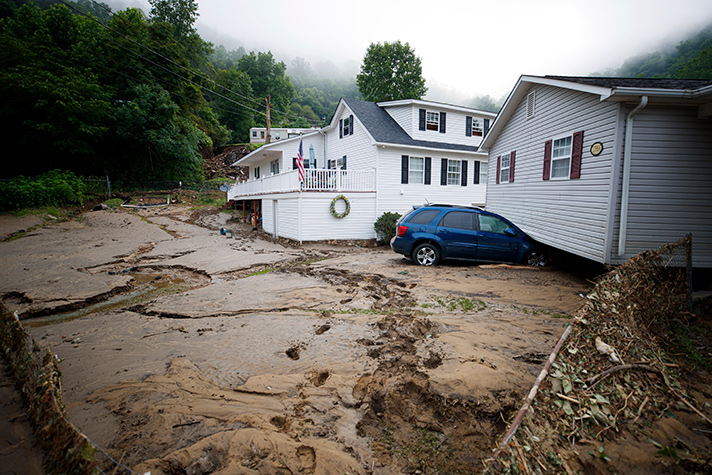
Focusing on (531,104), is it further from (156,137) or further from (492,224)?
(156,137)

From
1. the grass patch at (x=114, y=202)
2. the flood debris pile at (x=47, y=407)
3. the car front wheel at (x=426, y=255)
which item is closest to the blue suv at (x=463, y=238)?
the car front wheel at (x=426, y=255)

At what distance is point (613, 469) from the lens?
2197 millimetres

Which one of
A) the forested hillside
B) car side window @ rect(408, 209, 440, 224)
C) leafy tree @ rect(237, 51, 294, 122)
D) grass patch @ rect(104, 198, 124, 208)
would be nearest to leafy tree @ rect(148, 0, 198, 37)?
the forested hillside

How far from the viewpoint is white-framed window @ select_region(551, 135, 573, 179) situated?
28.4ft

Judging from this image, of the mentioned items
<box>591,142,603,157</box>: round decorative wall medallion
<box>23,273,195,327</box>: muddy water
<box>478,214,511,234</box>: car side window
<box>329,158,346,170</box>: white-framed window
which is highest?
<box>329,158,346,170</box>: white-framed window

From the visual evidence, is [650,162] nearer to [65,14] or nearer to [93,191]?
[93,191]

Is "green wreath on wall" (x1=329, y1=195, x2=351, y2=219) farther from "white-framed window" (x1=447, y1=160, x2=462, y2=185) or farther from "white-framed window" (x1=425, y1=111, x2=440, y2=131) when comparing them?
"white-framed window" (x1=425, y1=111, x2=440, y2=131)

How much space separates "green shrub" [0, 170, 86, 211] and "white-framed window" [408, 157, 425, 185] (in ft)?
67.1

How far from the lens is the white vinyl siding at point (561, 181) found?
728 centimetres

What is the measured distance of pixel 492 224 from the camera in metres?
9.21

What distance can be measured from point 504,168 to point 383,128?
8.16m

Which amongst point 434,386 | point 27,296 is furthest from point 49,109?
point 434,386

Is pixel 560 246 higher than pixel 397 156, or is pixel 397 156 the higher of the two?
pixel 397 156

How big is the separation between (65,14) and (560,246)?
4483cm
